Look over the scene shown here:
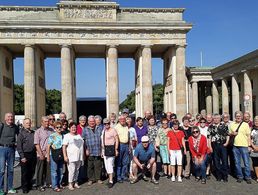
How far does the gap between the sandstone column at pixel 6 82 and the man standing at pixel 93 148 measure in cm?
2785

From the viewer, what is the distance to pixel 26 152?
10109 millimetres

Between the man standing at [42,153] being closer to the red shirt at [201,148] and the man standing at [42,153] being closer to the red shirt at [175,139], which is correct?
the red shirt at [175,139]

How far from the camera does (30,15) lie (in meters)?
35.0

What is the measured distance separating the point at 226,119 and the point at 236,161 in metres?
1.44

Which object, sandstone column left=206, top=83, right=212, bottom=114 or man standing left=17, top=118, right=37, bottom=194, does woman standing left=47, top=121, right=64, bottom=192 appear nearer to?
man standing left=17, top=118, right=37, bottom=194

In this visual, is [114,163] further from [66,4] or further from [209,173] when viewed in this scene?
[66,4]

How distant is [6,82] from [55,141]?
1195 inches

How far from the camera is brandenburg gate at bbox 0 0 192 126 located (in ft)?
114

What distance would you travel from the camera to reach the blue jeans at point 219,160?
1109 cm

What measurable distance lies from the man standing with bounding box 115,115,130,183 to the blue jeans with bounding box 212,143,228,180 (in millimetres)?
3024

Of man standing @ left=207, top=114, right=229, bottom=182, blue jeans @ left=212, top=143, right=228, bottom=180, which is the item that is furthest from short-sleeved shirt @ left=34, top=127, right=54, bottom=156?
blue jeans @ left=212, top=143, right=228, bottom=180

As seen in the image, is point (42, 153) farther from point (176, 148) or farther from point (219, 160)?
point (219, 160)

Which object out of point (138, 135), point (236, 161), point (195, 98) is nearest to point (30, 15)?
point (195, 98)

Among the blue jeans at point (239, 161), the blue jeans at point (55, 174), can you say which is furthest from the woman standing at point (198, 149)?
the blue jeans at point (55, 174)
